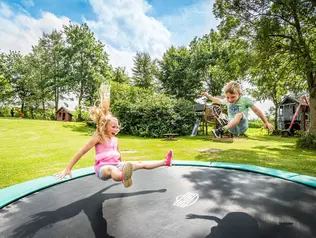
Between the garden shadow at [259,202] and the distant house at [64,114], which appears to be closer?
the garden shadow at [259,202]

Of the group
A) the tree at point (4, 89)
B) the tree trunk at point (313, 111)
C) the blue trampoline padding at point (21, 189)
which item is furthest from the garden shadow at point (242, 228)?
the tree at point (4, 89)

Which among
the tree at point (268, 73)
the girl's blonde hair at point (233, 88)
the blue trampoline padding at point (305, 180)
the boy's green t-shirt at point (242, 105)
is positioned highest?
the tree at point (268, 73)

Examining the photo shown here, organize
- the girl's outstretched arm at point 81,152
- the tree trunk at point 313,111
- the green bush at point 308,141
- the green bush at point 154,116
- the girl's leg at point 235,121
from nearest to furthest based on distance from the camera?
the girl's outstretched arm at point 81,152 < the girl's leg at point 235,121 < the green bush at point 308,141 < the tree trunk at point 313,111 < the green bush at point 154,116

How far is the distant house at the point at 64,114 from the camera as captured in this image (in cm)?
2162

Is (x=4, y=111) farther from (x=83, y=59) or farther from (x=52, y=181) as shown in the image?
(x=52, y=181)

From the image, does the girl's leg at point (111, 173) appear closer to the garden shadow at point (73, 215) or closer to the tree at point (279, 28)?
the garden shadow at point (73, 215)

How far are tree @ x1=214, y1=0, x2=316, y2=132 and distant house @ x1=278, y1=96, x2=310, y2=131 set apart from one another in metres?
8.39

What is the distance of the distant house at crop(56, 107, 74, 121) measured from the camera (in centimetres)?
2162

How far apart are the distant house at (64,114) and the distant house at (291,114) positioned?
63.9 feet

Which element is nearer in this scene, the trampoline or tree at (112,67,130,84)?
the trampoline

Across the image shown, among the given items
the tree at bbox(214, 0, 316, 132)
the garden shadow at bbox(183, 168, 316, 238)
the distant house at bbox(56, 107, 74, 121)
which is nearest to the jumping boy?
the garden shadow at bbox(183, 168, 316, 238)

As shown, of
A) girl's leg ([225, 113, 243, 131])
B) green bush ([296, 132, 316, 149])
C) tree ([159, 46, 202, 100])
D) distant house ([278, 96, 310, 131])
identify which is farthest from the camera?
tree ([159, 46, 202, 100])

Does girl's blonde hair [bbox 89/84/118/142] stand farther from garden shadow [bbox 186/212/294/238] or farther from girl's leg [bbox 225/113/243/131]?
girl's leg [bbox 225/113/243/131]

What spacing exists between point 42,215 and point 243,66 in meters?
6.41
